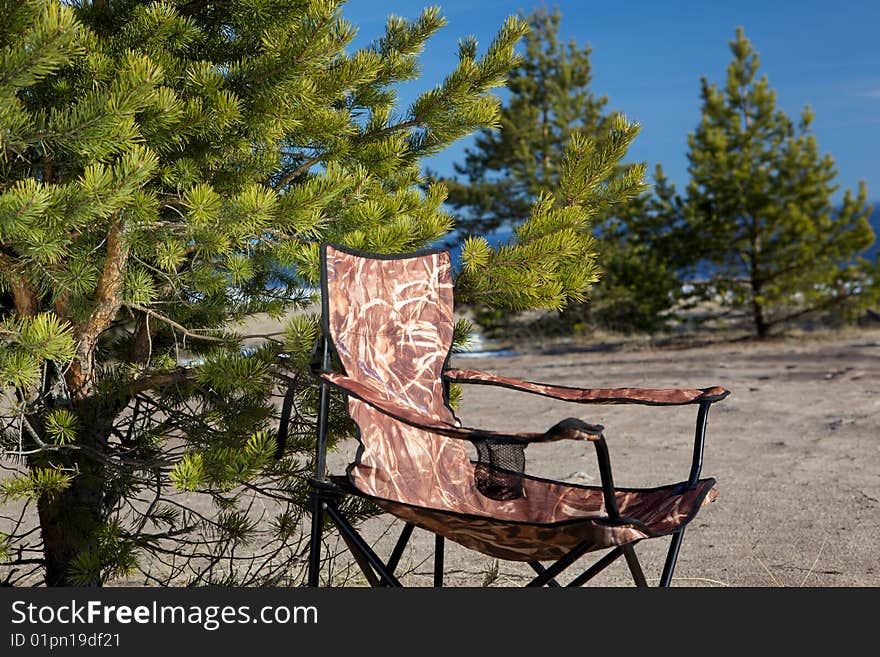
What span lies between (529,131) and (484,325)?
2.73m

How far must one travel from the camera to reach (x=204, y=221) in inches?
74.8

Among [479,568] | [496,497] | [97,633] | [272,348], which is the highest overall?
[272,348]

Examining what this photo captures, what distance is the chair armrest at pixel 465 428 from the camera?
1.58 metres

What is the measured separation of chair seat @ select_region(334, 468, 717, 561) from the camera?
5.68ft

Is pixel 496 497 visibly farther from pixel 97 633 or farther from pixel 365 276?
pixel 97 633

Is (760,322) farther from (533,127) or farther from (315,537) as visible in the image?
(315,537)

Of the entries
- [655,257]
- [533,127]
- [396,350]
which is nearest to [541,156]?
[533,127]

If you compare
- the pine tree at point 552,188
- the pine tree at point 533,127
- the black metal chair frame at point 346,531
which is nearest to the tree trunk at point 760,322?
the pine tree at point 552,188

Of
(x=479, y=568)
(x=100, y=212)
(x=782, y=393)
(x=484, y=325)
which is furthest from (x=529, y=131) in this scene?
(x=100, y=212)

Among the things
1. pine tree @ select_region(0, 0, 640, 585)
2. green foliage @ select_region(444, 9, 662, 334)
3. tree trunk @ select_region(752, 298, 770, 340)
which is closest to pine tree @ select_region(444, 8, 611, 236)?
green foliage @ select_region(444, 9, 662, 334)

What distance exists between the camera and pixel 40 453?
2.31 m

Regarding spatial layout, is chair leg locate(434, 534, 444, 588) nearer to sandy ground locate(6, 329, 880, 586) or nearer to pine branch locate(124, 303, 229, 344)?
sandy ground locate(6, 329, 880, 586)

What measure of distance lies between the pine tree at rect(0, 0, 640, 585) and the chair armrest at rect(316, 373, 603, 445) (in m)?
0.23

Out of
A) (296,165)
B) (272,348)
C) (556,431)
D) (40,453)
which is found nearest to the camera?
(556,431)
